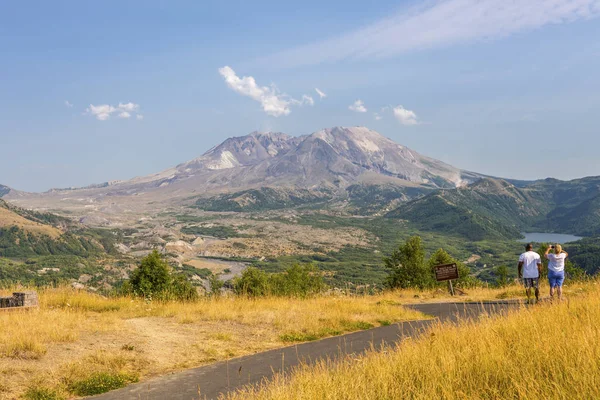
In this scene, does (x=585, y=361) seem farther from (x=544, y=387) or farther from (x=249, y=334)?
(x=249, y=334)

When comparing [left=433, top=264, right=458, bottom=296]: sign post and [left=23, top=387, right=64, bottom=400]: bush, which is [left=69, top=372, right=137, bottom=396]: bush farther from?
[left=433, top=264, right=458, bottom=296]: sign post

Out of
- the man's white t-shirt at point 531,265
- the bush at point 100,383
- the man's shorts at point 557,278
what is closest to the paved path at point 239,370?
the bush at point 100,383

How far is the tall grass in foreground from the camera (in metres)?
6.25

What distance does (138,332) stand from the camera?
15.2 meters

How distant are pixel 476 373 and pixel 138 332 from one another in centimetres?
1175

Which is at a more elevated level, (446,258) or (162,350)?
(162,350)

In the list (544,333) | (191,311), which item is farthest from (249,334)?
(544,333)

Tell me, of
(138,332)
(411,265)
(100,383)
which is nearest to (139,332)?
(138,332)

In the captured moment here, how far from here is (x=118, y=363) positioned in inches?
482

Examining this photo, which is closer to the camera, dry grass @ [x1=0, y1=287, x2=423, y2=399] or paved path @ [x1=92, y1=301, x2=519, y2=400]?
paved path @ [x1=92, y1=301, x2=519, y2=400]

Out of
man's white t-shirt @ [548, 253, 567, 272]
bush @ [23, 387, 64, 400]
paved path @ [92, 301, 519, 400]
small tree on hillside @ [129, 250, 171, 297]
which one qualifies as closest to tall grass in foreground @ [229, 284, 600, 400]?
paved path @ [92, 301, 519, 400]

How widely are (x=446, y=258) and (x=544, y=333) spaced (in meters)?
73.9

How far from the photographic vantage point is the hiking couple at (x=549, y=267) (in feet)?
61.2

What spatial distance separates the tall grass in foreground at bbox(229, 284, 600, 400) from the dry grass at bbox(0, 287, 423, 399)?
237 inches
